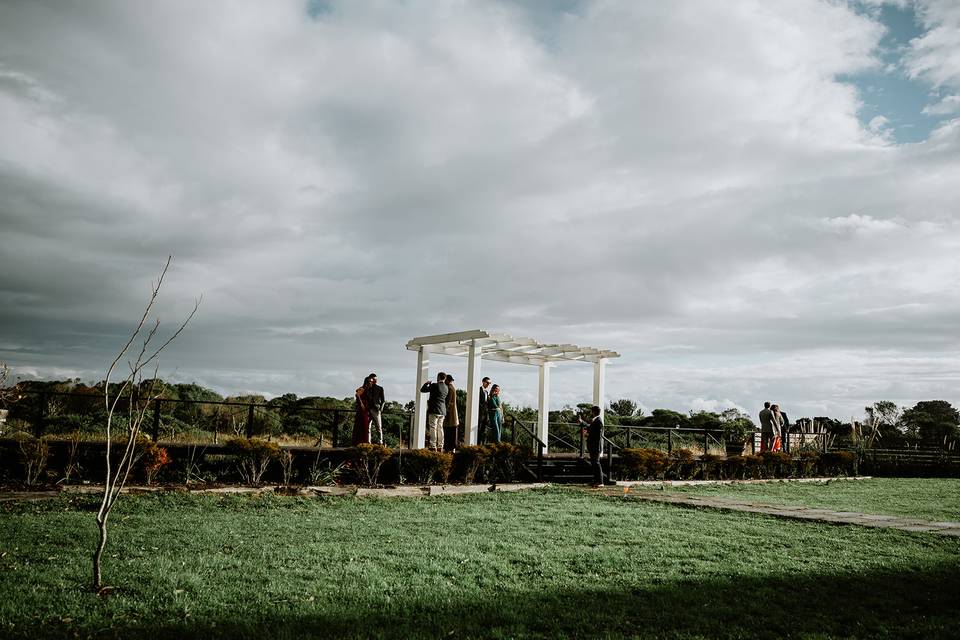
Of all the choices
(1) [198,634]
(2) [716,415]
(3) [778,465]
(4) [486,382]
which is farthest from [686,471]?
(2) [716,415]

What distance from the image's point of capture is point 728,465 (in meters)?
17.2

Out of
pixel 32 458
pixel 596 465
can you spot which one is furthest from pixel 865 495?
pixel 32 458

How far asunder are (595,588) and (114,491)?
361 centimetres

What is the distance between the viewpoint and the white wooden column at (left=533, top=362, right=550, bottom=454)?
18.0 metres

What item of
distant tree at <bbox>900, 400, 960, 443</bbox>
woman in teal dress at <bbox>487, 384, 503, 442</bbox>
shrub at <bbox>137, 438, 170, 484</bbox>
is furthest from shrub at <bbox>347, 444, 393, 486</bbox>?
distant tree at <bbox>900, 400, 960, 443</bbox>

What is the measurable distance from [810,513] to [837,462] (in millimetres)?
11158

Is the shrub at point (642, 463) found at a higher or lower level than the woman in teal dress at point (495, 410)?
lower

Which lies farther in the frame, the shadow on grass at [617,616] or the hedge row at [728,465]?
the hedge row at [728,465]

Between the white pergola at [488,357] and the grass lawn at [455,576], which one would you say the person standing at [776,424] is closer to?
the white pergola at [488,357]

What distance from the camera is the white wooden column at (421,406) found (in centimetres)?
1619

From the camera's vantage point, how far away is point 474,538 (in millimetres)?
7090

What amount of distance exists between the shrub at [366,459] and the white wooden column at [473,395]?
385cm

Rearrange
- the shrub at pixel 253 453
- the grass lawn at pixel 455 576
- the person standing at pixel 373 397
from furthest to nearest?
the person standing at pixel 373 397, the shrub at pixel 253 453, the grass lawn at pixel 455 576

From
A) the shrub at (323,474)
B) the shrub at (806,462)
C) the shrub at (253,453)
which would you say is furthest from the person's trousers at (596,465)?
the shrub at (806,462)
